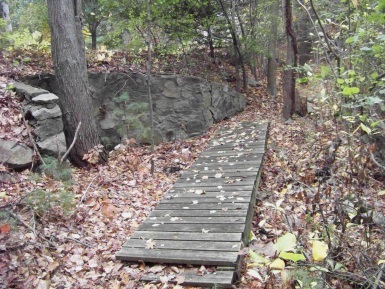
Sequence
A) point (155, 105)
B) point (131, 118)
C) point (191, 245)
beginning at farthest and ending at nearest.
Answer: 1. point (155, 105)
2. point (131, 118)
3. point (191, 245)

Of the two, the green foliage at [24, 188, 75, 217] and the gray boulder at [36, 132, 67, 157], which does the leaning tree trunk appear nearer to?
the gray boulder at [36, 132, 67, 157]

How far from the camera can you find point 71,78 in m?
7.25

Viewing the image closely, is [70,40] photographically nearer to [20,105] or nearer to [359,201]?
[20,105]

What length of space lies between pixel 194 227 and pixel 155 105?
563cm

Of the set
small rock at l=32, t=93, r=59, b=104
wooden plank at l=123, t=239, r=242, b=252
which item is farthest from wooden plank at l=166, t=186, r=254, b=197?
small rock at l=32, t=93, r=59, b=104

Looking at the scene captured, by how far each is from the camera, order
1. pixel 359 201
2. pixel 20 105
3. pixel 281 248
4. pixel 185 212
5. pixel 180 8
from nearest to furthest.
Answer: pixel 281 248, pixel 359 201, pixel 185 212, pixel 20 105, pixel 180 8

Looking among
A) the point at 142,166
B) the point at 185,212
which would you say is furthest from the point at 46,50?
the point at 185,212

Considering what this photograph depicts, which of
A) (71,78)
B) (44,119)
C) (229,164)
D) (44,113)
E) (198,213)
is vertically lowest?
(198,213)

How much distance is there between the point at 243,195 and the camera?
5566mm

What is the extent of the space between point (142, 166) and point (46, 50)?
14.1ft

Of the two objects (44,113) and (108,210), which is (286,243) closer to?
(108,210)

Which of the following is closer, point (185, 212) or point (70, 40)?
point (185, 212)

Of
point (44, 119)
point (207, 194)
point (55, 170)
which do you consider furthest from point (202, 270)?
point (44, 119)

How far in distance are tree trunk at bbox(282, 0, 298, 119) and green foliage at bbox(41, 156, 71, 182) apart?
6554 millimetres
